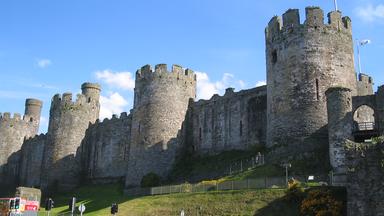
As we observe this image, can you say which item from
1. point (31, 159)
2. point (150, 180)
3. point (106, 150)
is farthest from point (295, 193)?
point (31, 159)

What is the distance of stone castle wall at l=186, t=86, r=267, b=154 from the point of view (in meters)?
46.0

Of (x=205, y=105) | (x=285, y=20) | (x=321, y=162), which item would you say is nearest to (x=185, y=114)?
(x=205, y=105)

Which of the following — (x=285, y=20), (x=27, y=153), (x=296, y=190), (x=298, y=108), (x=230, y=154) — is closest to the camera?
(x=296, y=190)

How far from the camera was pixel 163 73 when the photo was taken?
5075cm

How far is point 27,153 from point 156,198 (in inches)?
1685

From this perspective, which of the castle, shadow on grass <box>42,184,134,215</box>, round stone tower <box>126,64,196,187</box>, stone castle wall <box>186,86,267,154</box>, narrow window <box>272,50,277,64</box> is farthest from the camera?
round stone tower <box>126,64,196,187</box>

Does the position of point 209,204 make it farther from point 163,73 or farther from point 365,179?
point 163,73

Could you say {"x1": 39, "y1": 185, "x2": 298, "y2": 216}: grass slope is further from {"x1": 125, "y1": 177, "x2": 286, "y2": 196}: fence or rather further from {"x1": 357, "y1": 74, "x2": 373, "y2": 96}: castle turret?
{"x1": 357, "y1": 74, "x2": 373, "y2": 96}: castle turret

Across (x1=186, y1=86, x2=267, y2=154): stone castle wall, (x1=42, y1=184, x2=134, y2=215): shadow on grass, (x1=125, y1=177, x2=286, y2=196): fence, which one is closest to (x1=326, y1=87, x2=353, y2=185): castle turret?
(x1=125, y1=177, x2=286, y2=196): fence

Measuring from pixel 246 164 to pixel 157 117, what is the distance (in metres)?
12.1

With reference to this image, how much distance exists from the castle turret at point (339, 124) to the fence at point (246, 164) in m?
6.31

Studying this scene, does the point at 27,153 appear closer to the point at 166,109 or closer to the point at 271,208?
the point at 166,109

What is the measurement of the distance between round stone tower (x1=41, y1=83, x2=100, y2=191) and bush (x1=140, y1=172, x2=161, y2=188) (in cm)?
1653

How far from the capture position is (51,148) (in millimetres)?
59469
